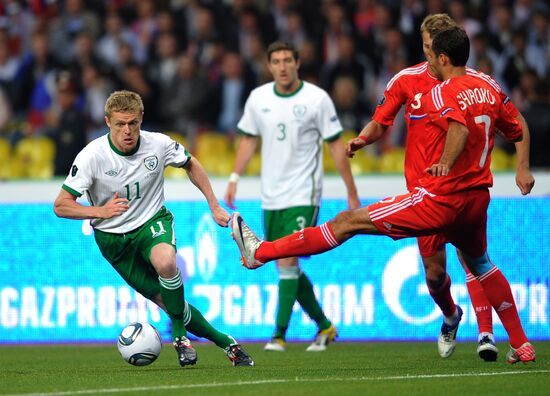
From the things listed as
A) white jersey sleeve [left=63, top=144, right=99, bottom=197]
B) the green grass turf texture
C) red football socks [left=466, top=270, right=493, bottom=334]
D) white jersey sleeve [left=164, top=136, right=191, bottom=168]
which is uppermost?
white jersey sleeve [left=164, top=136, right=191, bottom=168]

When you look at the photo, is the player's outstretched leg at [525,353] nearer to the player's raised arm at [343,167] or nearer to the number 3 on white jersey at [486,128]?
the number 3 on white jersey at [486,128]

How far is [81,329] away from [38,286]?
25.7 inches

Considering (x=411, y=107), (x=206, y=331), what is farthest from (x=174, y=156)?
(x=411, y=107)

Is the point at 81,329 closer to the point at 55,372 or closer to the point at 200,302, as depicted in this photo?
the point at 200,302

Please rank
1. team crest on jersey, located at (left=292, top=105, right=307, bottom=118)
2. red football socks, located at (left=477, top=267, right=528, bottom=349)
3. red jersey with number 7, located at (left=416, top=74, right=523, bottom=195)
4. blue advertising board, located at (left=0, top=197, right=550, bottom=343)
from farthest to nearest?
blue advertising board, located at (left=0, top=197, right=550, bottom=343) → team crest on jersey, located at (left=292, top=105, right=307, bottom=118) → red football socks, located at (left=477, top=267, right=528, bottom=349) → red jersey with number 7, located at (left=416, top=74, right=523, bottom=195)

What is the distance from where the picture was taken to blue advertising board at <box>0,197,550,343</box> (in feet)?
39.7

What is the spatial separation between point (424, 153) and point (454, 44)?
4.08ft

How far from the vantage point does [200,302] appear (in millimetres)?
12383

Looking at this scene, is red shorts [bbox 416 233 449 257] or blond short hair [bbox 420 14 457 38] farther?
red shorts [bbox 416 233 449 257]

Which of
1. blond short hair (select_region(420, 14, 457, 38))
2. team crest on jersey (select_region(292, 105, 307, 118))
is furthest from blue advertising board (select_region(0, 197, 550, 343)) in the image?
blond short hair (select_region(420, 14, 457, 38))

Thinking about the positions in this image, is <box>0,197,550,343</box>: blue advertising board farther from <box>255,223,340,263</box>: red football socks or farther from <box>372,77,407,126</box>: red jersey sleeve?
<box>255,223,340,263</box>: red football socks

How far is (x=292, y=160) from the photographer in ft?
36.5

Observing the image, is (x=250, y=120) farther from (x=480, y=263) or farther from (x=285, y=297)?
(x=480, y=263)

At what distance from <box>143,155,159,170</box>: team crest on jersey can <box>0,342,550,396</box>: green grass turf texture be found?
1.50 meters
